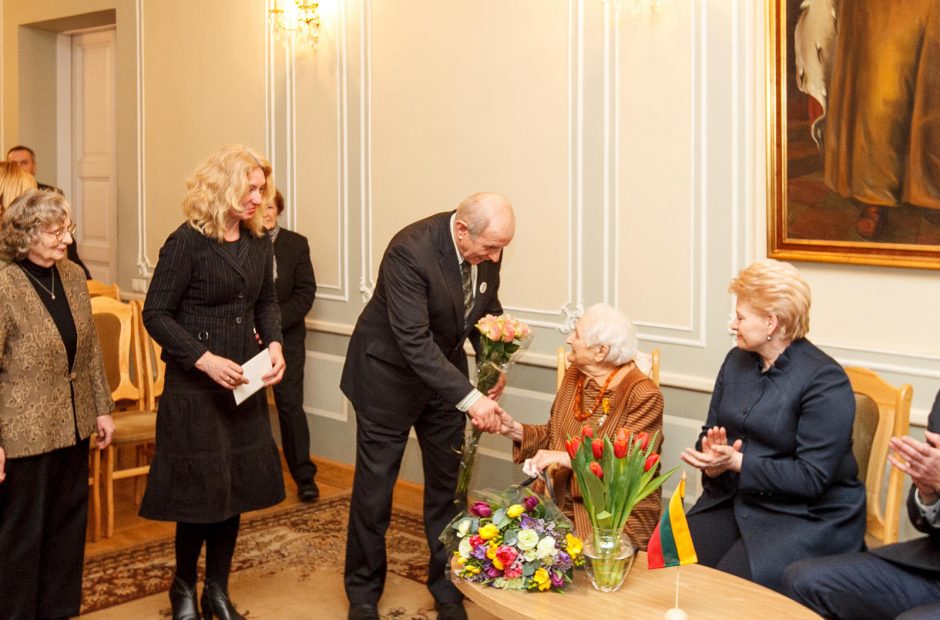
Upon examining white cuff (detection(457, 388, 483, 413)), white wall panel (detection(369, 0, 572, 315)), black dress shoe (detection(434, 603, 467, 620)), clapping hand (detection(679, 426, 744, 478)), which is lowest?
black dress shoe (detection(434, 603, 467, 620))

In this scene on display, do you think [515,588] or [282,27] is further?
[282,27]

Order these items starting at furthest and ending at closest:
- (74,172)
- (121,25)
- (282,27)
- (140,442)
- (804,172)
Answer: (74,172)
(121,25)
(282,27)
(140,442)
(804,172)

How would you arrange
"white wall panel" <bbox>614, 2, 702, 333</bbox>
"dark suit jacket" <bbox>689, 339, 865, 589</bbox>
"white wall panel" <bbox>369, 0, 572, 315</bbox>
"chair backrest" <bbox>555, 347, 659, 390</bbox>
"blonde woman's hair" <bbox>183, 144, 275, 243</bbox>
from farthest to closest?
"white wall panel" <bbox>369, 0, 572, 315</bbox> → "white wall panel" <bbox>614, 2, 702, 333</bbox> → "chair backrest" <bbox>555, 347, 659, 390</bbox> → "blonde woman's hair" <bbox>183, 144, 275, 243</bbox> → "dark suit jacket" <bbox>689, 339, 865, 589</bbox>

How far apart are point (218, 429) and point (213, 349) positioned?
277 mm

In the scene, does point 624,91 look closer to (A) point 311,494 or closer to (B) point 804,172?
(B) point 804,172

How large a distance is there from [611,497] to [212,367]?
1467 mm

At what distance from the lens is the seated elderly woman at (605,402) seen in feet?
11.8

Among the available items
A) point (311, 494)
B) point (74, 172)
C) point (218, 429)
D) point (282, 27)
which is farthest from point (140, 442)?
point (74, 172)

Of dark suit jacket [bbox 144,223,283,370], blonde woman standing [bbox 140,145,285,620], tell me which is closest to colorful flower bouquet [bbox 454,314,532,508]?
blonde woman standing [bbox 140,145,285,620]

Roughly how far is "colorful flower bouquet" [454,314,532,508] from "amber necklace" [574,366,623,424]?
0.24 metres

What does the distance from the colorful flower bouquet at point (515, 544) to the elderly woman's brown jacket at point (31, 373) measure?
1416 mm

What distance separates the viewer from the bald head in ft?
11.8

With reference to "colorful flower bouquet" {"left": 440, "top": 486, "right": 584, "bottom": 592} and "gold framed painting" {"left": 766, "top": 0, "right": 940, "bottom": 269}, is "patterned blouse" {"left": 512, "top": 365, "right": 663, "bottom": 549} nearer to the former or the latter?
"colorful flower bouquet" {"left": 440, "top": 486, "right": 584, "bottom": 592}

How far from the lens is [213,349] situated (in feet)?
12.0
